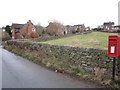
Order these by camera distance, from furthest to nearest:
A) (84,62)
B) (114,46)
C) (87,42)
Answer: (87,42), (84,62), (114,46)

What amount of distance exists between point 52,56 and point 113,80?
15.0ft

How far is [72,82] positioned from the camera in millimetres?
4281

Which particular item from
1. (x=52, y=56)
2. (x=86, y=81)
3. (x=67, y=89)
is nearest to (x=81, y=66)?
(x=86, y=81)

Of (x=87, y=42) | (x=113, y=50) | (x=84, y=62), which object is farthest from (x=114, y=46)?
(x=87, y=42)

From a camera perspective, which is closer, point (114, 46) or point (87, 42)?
point (114, 46)

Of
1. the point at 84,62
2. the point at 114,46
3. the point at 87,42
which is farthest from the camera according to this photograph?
the point at 87,42

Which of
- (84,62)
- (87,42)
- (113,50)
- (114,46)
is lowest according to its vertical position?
(84,62)

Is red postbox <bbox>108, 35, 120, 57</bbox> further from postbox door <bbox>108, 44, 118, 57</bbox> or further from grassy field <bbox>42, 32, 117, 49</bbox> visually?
grassy field <bbox>42, 32, 117, 49</bbox>

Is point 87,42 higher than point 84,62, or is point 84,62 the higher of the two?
point 87,42

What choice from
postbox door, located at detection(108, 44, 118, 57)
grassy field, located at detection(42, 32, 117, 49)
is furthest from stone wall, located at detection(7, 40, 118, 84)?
grassy field, located at detection(42, 32, 117, 49)

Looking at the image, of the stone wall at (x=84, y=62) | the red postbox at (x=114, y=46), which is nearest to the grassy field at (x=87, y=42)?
the stone wall at (x=84, y=62)

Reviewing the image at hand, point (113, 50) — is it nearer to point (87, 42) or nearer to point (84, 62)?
point (84, 62)

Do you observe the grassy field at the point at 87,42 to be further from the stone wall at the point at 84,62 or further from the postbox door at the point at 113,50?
the postbox door at the point at 113,50

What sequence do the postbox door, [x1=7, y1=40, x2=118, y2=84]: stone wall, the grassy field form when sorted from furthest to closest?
the grassy field
[x1=7, y1=40, x2=118, y2=84]: stone wall
the postbox door
